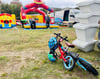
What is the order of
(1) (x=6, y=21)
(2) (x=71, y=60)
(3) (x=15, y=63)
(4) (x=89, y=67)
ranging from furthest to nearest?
(1) (x=6, y=21), (3) (x=15, y=63), (2) (x=71, y=60), (4) (x=89, y=67)

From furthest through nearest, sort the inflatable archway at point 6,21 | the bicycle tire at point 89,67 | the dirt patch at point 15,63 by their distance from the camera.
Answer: the inflatable archway at point 6,21, the dirt patch at point 15,63, the bicycle tire at point 89,67

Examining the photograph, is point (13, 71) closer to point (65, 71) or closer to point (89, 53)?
point (65, 71)

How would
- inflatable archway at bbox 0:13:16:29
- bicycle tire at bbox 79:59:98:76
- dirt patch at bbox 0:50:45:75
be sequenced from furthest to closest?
inflatable archway at bbox 0:13:16:29
dirt patch at bbox 0:50:45:75
bicycle tire at bbox 79:59:98:76

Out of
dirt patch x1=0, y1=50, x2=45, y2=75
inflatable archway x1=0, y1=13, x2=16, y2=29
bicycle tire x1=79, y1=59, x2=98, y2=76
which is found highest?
inflatable archway x1=0, y1=13, x2=16, y2=29

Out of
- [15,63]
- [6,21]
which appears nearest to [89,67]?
[15,63]

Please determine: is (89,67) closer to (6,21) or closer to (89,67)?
(89,67)

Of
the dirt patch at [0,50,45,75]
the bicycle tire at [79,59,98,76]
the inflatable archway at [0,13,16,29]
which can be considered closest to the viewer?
the bicycle tire at [79,59,98,76]

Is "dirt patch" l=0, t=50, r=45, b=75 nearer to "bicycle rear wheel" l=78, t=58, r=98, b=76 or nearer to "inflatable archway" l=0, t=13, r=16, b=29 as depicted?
"bicycle rear wheel" l=78, t=58, r=98, b=76

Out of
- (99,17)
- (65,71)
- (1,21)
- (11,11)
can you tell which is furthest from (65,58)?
(11,11)

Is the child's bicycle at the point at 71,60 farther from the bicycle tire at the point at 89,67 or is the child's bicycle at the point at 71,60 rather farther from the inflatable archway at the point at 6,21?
the inflatable archway at the point at 6,21

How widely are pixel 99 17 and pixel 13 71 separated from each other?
3.26 m

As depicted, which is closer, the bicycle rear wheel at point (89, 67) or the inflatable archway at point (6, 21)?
the bicycle rear wheel at point (89, 67)

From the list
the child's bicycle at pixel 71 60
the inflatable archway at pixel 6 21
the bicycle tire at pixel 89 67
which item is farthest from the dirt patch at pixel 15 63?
the inflatable archway at pixel 6 21

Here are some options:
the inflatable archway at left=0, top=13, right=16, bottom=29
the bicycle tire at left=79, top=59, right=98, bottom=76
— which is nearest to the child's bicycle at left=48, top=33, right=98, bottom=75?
the bicycle tire at left=79, top=59, right=98, bottom=76
